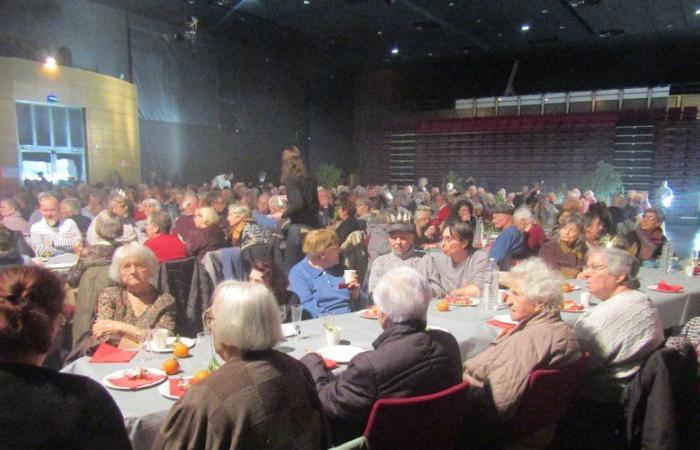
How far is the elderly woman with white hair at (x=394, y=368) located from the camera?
204 centimetres

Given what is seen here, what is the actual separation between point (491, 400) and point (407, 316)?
546 mm

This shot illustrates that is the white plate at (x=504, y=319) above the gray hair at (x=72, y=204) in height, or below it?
below

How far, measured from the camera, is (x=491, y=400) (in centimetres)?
236

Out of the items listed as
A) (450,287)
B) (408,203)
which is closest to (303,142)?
(408,203)

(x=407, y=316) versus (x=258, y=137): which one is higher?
(x=258, y=137)

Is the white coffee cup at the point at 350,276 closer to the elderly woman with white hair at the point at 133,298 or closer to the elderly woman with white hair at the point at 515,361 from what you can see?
the elderly woman with white hair at the point at 133,298

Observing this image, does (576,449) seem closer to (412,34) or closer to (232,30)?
(412,34)

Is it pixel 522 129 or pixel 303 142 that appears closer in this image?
pixel 522 129

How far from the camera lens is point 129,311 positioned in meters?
3.21

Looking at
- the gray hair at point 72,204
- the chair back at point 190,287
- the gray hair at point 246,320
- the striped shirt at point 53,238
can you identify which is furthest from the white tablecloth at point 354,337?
the gray hair at point 72,204

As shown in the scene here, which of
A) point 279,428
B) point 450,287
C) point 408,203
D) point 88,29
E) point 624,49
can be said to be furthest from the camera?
point 624,49

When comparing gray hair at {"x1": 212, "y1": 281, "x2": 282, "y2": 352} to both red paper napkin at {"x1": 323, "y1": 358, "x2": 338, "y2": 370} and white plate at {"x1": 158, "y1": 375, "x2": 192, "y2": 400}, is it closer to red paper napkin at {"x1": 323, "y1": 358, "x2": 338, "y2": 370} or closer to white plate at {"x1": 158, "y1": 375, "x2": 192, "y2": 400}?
white plate at {"x1": 158, "y1": 375, "x2": 192, "y2": 400}

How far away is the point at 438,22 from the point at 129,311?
12.6 m

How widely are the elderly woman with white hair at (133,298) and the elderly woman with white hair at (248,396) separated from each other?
1.39m
